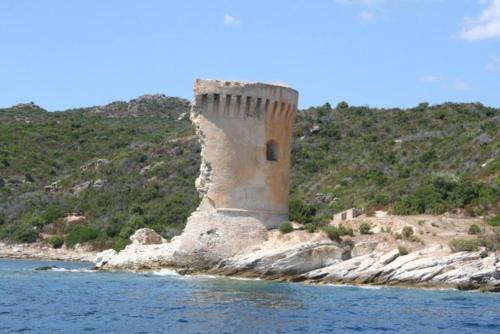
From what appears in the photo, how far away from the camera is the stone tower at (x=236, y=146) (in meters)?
25.3

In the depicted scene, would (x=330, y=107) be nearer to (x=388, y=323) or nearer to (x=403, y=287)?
(x=403, y=287)

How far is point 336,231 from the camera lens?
80.4ft

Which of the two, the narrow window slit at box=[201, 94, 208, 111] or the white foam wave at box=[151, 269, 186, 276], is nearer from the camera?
the white foam wave at box=[151, 269, 186, 276]

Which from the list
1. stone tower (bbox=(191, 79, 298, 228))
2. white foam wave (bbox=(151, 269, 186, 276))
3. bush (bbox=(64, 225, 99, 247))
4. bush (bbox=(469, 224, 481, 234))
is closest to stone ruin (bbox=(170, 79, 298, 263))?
stone tower (bbox=(191, 79, 298, 228))

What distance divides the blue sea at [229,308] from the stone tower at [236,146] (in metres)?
2.65

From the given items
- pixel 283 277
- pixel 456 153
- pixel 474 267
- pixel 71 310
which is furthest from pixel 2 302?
pixel 456 153

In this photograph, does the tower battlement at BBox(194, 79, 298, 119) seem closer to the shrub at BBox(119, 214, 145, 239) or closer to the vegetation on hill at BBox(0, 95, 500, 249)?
the vegetation on hill at BBox(0, 95, 500, 249)

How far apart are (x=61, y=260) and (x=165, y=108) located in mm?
44396

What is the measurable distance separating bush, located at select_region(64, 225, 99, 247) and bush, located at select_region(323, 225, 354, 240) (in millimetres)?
23112

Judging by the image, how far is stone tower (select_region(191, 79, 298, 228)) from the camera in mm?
25281

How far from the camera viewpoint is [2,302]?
62.6 ft

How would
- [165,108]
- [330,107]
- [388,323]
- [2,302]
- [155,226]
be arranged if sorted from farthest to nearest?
[165,108] → [330,107] → [155,226] → [2,302] → [388,323]

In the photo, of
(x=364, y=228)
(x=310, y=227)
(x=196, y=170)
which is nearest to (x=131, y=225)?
(x=196, y=170)

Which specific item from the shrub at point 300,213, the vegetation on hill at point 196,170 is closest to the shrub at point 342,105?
the vegetation on hill at point 196,170
